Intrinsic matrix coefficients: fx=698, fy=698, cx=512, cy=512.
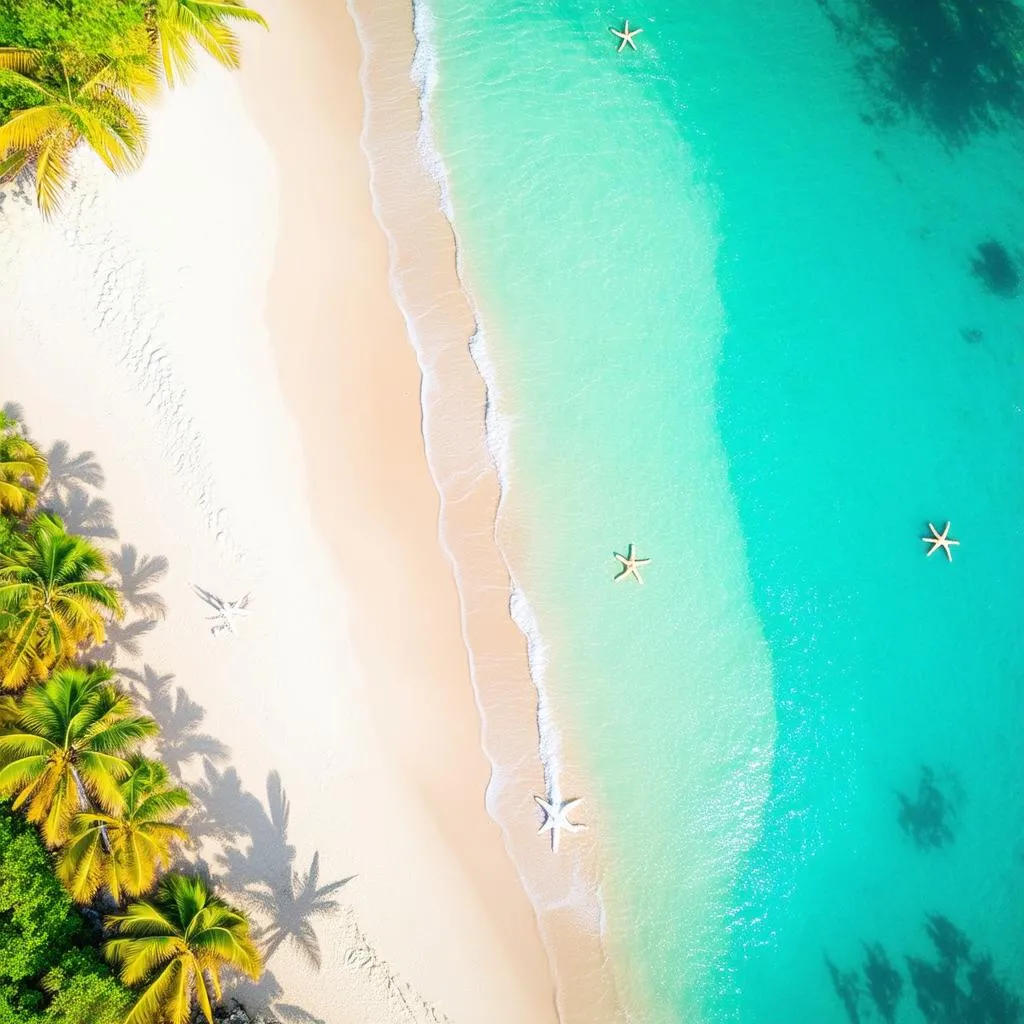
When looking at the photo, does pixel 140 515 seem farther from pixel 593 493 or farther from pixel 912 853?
pixel 912 853

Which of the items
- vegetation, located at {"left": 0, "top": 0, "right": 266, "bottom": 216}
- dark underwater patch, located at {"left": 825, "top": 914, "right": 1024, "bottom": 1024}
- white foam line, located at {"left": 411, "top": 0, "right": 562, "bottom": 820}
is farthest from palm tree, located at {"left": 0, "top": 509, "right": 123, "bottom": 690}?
dark underwater patch, located at {"left": 825, "top": 914, "right": 1024, "bottom": 1024}

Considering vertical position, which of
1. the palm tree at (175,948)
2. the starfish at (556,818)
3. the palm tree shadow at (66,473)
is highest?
the palm tree shadow at (66,473)

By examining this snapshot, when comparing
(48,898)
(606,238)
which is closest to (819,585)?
(606,238)

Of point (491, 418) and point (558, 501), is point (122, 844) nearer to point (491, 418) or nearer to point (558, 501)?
point (558, 501)

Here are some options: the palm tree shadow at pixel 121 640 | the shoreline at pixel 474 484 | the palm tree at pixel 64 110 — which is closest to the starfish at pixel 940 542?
the shoreline at pixel 474 484

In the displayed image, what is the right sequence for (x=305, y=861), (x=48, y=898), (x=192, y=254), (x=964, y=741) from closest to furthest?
(x=48, y=898)
(x=305, y=861)
(x=192, y=254)
(x=964, y=741)

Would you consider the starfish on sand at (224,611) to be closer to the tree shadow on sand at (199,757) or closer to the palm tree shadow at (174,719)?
the tree shadow on sand at (199,757)
